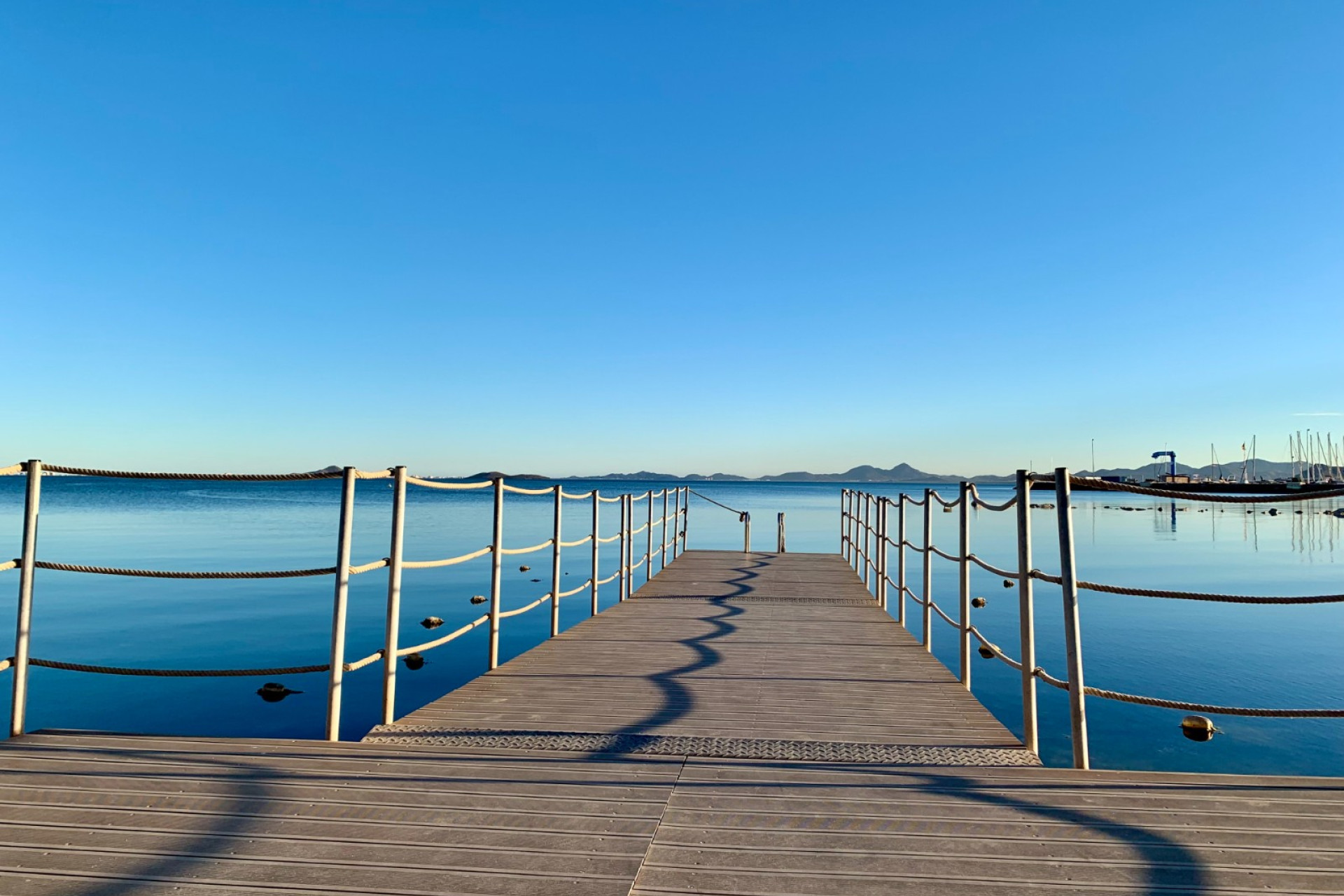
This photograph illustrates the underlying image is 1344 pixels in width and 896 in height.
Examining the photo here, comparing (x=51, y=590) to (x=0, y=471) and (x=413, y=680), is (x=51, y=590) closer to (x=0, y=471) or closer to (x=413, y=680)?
(x=413, y=680)

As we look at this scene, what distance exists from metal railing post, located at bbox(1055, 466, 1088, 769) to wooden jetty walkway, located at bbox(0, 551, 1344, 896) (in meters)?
0.21

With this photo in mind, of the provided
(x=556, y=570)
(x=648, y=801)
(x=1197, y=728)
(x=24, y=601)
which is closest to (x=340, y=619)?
(x=24, y=601)

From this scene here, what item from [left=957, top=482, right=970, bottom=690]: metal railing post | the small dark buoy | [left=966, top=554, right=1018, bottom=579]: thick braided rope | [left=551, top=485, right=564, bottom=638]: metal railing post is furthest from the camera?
the small dark buoy

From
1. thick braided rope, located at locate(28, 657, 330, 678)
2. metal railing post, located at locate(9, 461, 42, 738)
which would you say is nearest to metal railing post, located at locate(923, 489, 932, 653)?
thick braided rope, located at locate(28, 657, 330, 678)

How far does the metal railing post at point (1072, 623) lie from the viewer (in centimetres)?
286

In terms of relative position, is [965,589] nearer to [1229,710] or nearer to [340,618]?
[1229,710]

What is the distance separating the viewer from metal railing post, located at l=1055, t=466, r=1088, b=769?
9.37ft

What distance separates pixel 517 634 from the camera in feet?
30.9

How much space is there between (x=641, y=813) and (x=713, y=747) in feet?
2.41

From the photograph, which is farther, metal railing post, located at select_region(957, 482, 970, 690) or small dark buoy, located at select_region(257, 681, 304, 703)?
small dark buoy, located at select_region(257, 681, 304, 703)

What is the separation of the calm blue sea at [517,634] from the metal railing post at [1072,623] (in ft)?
3.29

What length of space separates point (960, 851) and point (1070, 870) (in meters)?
0.25

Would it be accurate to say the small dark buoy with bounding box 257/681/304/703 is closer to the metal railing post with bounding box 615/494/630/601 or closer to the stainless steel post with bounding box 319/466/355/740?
the metal railing post with bounding box 615/494/630/601

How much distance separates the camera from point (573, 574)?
14.2 meters
